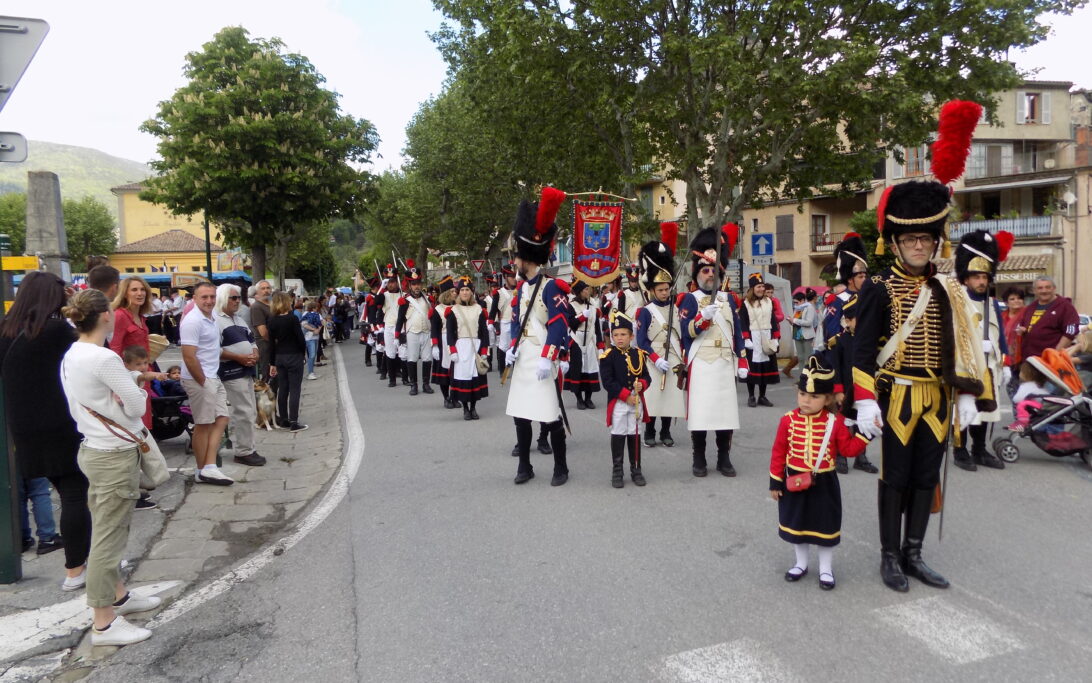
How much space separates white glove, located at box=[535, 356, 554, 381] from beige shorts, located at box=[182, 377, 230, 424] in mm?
2916

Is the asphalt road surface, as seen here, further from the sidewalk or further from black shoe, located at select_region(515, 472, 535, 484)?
the sidewalk

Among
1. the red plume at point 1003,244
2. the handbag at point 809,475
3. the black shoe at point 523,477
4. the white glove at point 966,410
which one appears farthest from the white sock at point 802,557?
the red plume at point 1003,244

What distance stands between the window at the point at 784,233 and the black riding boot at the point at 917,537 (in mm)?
40667

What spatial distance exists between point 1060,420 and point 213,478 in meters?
7.69

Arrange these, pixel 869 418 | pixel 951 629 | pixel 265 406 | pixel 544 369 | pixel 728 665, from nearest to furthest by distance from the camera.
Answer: pixel 728 665 < pixel 951 629 < pixel 869 418 < pixel 544 369 < pixel 265 406

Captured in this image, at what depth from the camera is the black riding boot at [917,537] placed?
4438 millimetres

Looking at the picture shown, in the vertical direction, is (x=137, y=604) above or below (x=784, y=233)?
below

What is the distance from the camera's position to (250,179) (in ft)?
73.8

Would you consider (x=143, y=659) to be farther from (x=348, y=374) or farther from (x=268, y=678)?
(x=348, y=374)

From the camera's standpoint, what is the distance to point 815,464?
14.5 feet

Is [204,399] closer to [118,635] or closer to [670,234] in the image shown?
[118,635]

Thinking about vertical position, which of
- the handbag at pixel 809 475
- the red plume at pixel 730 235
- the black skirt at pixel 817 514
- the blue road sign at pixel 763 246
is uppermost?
the blue road sign at pixel 763 246

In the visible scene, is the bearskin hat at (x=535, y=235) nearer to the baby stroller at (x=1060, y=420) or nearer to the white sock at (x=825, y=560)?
the white sock at (x=825, y=560)

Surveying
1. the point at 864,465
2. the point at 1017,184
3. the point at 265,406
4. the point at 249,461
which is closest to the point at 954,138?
the point at 864,465
